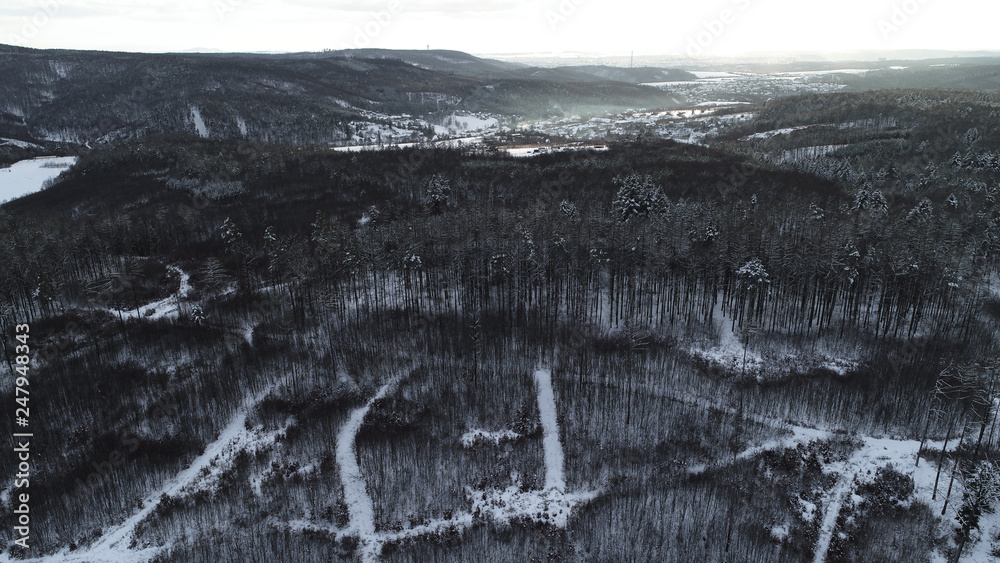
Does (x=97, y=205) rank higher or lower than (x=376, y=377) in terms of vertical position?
higher

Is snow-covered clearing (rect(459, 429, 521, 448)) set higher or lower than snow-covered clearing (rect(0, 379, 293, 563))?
higher

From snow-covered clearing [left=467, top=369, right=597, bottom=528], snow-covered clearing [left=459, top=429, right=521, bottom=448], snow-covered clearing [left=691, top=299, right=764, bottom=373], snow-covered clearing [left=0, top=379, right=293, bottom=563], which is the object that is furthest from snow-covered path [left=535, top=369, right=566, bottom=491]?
snow-covered clearing [left=0, top=379, right=293, bottom=563]

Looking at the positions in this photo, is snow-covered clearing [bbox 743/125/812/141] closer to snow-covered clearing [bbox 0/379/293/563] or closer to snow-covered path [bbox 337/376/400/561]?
snow-covered path [bbox 337/376/400/561]

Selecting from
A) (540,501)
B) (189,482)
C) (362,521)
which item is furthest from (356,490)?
(540,501)

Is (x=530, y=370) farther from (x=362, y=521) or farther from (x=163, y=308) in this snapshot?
(x=163, y=308)

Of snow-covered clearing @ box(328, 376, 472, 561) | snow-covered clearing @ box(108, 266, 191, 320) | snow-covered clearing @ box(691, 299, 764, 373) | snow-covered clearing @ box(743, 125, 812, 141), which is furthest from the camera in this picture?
snow-covered clearing @ box(743, 125, 812, 141)

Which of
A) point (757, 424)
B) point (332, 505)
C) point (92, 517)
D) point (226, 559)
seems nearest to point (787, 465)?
point (757, 424)

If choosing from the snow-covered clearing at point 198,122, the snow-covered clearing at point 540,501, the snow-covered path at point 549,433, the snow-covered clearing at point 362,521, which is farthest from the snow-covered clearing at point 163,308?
the snow-covered clearing at point 198,122

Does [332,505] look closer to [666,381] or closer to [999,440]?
[666,381]

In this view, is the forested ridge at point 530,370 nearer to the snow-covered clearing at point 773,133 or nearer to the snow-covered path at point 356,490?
the snow-covered path at point 356,490
